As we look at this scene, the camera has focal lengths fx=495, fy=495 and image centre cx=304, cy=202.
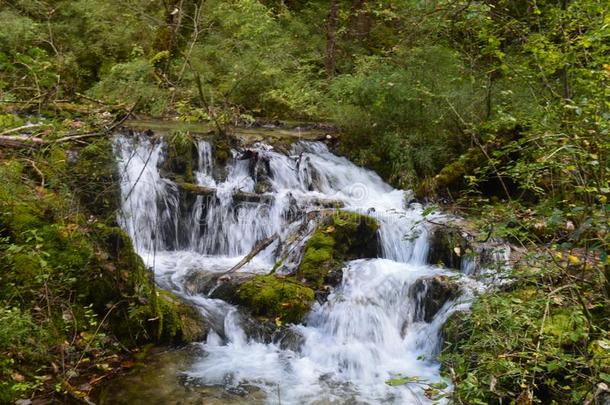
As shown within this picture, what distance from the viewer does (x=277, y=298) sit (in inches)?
250

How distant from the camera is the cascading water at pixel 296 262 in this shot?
5.38 m

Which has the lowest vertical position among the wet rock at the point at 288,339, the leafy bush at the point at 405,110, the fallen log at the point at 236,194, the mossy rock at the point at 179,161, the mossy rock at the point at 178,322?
the wet rock at the point at 288,339

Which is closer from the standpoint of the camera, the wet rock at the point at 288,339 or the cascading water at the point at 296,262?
the cascading water at the point at 296,262

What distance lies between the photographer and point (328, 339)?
609 cm

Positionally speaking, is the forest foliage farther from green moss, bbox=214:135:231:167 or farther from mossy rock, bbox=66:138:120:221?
mossy rock, bbox=66:138:120:221

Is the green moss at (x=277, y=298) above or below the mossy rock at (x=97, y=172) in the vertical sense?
below

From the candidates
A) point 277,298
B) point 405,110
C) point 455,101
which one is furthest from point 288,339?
point 405,110

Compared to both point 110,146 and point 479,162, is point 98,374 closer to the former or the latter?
point 110,146

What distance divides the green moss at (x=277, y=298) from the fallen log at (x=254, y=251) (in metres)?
0.85

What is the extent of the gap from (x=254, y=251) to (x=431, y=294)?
2.85 meters

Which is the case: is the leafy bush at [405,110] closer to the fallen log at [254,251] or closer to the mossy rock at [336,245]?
the mossy rock at [336,245]

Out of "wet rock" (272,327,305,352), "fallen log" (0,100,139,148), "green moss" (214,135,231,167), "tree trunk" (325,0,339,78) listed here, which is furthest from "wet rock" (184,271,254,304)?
"tree trunk" (325,0,339,78)

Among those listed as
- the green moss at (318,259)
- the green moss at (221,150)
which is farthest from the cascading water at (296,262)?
the green moss at (318,259)

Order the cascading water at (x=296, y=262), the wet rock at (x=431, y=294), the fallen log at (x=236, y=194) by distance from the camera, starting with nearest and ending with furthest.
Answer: the cascading water at (x=296, y=262)
the wet rock at (x=431, y=294)
the fallen log at (x=236, y=194)
